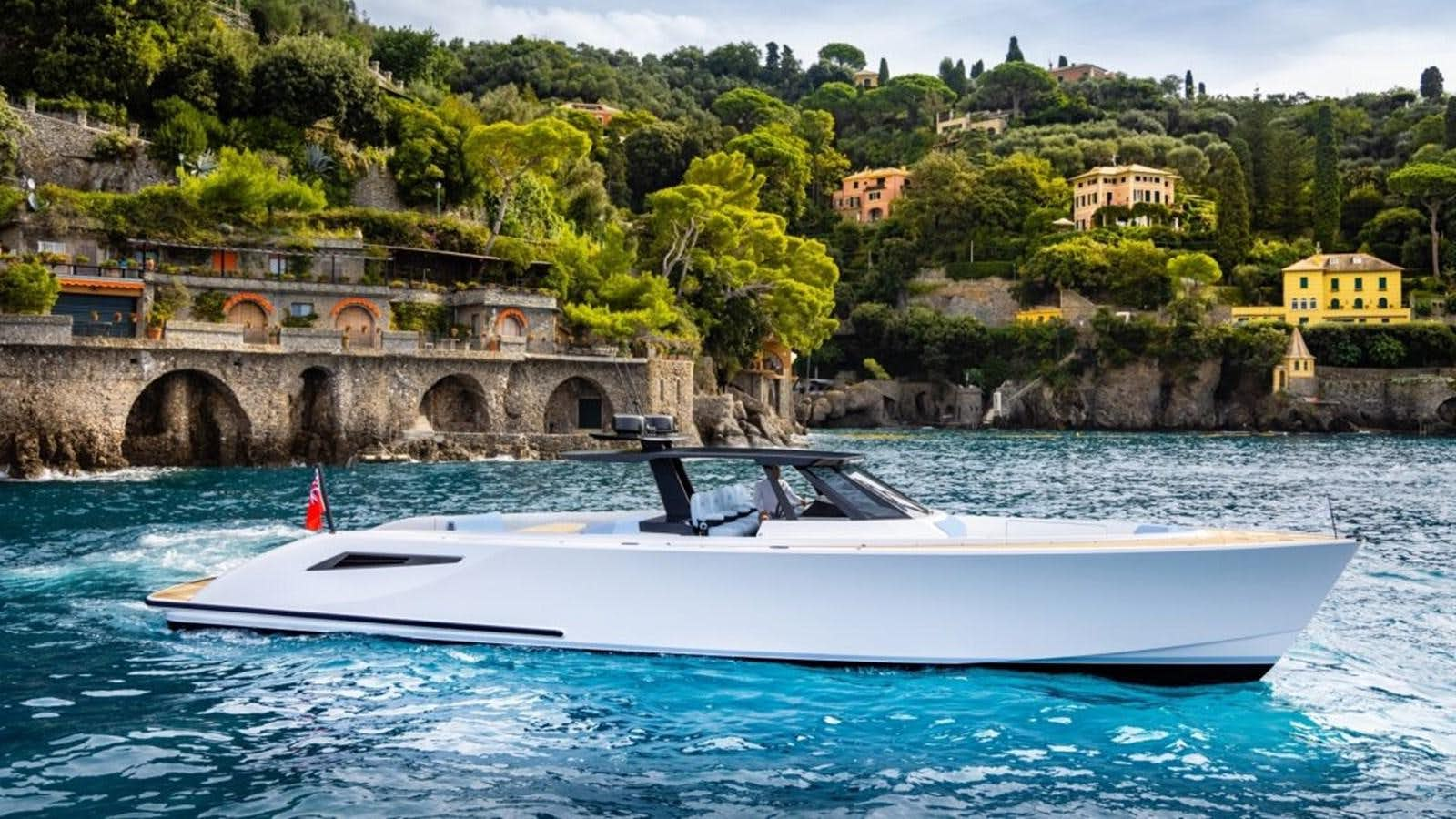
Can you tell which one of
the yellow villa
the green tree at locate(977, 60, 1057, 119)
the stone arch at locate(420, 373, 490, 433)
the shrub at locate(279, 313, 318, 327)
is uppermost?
the green tree at locate(977, 60, 1057, 119)

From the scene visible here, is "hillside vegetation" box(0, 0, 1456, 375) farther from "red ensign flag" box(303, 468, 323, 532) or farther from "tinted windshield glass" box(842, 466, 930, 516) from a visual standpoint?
"tinted windshield glass" box(842, 466, 930, 516)

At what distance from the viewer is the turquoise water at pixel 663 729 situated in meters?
9.45

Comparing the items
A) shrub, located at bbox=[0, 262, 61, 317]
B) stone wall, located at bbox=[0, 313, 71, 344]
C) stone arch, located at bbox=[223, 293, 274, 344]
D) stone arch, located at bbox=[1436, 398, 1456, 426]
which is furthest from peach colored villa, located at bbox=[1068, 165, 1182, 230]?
stone wall, located at bbox=[0, 313, 71, 344]

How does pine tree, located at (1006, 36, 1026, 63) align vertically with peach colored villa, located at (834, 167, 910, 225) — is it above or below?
above

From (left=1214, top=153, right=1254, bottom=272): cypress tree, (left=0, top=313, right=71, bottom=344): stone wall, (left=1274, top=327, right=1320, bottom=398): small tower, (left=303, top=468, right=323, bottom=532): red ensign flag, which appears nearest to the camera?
(left=303, top=468, right=323, bottom=532): red ensign flag

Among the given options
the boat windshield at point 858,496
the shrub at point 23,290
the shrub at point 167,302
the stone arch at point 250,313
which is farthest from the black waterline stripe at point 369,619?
the stone arch at point 250,313

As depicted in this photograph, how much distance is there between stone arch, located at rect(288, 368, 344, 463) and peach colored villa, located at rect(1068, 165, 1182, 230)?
75622mm

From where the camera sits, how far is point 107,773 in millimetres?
9812

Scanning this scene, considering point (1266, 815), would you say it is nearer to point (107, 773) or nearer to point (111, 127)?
point (107, 773)

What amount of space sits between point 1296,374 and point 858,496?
252ft

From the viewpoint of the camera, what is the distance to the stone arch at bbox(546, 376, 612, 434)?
55.0m

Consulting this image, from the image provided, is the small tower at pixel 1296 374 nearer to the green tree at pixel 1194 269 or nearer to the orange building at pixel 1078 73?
the green tree at pixel 1194 269

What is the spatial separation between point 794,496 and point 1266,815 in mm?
6379

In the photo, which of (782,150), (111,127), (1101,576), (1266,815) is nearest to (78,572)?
(1101,576)
